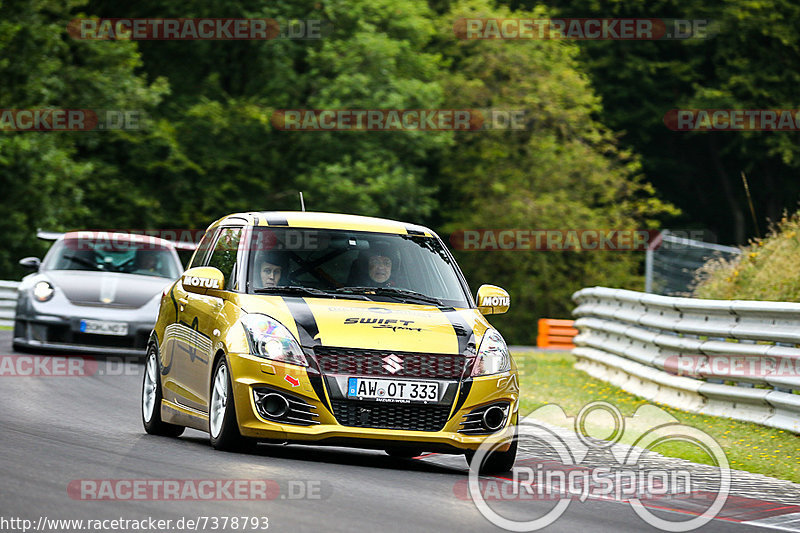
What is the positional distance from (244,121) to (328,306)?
35.1m

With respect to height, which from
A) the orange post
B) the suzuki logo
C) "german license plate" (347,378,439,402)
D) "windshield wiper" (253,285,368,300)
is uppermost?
"windshield wiper" (253,285,368,300)

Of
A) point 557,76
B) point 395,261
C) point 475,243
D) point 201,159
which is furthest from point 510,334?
point 395,261

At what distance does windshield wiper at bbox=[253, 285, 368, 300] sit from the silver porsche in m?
8.19

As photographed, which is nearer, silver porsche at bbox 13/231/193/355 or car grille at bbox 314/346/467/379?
car grille at bbox 314/346/467/379

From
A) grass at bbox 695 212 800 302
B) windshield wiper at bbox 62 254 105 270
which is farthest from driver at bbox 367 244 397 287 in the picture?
Result: windshield wiper at bbox 62 254 105 270

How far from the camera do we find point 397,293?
396 inches

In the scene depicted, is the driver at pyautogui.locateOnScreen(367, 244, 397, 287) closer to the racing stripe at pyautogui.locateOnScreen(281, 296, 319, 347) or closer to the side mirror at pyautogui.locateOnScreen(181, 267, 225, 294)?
the racing stripe at pyautogui.locateOnScreen(281, 296, 319, 347)

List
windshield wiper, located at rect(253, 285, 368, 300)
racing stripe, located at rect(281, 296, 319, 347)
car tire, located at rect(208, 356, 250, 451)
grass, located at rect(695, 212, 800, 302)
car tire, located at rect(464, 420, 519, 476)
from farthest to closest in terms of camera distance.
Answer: grass, located at rect(695, 212, 800, 302), windshield wiper, located at rect(253, 285, 368, 300), car tire, located at rect(464, 420, 519, 476), car tire, located at rect(208, 356, 250, 451), racing stripe, located at rect(281, 296, 319, 347)

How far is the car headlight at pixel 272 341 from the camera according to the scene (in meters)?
→ 9.01

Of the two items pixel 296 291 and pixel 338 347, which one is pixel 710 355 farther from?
pixel 338 347

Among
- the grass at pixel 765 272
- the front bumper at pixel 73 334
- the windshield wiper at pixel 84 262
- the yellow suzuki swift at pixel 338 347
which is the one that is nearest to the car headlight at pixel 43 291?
the front bumper at pixel 73 334

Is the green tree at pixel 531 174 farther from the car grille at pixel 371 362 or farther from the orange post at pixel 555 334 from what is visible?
the car grille at pixel 371 362

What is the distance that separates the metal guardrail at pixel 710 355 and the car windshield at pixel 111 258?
6096 mm

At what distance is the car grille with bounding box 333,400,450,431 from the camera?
8945 millimetres
